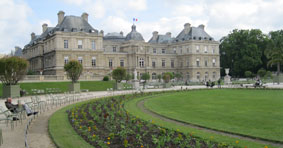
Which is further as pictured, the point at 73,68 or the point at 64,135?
the point at 73,68

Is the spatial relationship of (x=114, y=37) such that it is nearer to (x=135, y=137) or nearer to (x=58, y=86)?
(x=58, y=86)

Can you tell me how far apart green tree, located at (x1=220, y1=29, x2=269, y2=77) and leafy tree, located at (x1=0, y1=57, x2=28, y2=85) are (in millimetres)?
60749

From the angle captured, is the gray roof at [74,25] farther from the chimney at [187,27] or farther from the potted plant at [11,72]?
the potted plant at [11,72]

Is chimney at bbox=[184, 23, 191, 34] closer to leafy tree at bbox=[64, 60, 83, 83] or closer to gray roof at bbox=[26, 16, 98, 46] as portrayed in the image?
gray roof at bbox=[26, 16, 98, 46]

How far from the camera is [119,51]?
70688 mm

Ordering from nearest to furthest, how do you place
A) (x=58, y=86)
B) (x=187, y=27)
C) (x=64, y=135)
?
(x=64, y=135)
(x=58, y=86)
(x=187, y=27)

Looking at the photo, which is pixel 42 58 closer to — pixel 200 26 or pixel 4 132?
pixel 200 26

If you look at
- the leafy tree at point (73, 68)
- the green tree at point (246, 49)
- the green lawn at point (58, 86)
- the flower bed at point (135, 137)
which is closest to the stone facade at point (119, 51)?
the green tree at point (246, 49)

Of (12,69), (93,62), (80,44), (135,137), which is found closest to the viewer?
(135,137)

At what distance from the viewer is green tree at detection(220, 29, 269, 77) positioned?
69438mm

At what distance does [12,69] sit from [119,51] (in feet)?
156

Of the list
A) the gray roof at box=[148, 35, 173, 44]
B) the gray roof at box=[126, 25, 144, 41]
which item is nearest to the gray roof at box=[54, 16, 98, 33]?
the gray roof at box=[126, 25, 144, 41]

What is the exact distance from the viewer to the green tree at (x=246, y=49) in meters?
69.4

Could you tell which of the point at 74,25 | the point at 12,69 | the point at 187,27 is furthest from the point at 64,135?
the point at 187,27
